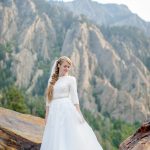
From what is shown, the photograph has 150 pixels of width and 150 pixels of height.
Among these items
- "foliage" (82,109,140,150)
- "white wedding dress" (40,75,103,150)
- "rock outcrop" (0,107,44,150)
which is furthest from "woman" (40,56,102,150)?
"foliage" (82,109,140,150)

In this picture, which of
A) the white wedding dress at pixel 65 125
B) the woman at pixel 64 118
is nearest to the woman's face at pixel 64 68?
the woman at pixel 64 118

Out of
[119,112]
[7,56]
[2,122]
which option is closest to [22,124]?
[2,122]

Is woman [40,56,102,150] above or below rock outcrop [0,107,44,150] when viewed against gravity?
above

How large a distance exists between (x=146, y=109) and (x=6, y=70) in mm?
50762

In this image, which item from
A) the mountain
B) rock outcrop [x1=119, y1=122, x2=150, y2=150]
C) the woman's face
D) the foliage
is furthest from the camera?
the mountain

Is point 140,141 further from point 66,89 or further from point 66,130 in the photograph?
point 66,89

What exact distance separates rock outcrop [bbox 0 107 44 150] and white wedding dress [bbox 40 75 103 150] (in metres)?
4.56

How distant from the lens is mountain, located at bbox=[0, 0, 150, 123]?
151 metres

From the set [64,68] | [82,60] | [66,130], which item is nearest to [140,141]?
[66,130]

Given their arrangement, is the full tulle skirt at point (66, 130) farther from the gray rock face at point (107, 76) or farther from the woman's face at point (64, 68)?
the gray rock face at point (107, 76)

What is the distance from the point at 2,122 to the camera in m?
15.0

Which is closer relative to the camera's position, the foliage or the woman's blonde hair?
the woman's blonde hair

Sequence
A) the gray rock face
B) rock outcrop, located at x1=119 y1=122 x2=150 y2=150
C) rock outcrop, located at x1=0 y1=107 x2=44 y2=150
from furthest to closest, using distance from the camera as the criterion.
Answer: the gray rock face → rock outcrop, located at x1=0 y1=107 x2=44 y2=150 → rock outcrop, located at x1=119 y1=122 x2=150 y2=150

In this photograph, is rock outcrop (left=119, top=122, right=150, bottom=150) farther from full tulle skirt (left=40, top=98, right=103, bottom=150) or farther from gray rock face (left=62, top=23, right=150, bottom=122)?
gray rock face (left=62, top=23, right=150, bottom=122)
